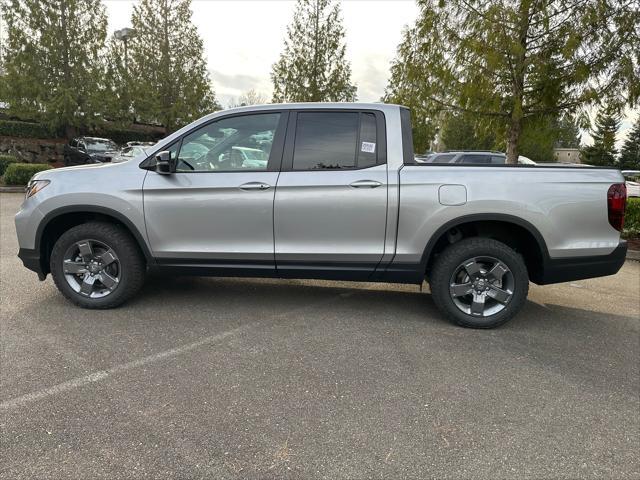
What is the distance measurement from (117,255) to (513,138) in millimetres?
7443

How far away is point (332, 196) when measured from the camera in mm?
3721

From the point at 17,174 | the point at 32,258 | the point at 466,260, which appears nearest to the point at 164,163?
the point at 32,258

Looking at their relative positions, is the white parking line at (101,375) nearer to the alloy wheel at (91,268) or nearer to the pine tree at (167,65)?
the alloy wheel at (91,268)

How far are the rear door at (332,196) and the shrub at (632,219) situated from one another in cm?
599

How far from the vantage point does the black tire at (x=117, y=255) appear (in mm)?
4008

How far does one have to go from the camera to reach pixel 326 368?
3.12 metres

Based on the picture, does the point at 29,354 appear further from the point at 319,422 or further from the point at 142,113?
the point at 142,113

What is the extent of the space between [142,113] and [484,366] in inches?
907

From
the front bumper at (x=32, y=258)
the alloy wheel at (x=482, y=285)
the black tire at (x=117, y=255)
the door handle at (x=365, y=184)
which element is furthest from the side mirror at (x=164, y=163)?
the alloy wheel at (x=482, y=285)

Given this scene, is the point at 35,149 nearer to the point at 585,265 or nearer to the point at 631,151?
the point at 585,265

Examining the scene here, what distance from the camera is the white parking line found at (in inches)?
103

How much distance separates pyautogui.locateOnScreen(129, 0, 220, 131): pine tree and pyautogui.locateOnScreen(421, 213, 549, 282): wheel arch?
21.6 meters

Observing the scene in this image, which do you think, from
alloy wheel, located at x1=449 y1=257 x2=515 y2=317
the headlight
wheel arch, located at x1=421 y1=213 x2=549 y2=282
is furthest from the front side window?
alloy wheel, located at x1=449 y1=257 x2=515 y2=317

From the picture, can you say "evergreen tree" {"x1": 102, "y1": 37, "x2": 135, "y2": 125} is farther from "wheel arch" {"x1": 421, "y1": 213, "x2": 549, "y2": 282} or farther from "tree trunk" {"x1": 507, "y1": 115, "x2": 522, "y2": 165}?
"wheel arch" {"x1": 421, "y1": 213, "x2": 549, "y2": 282}
